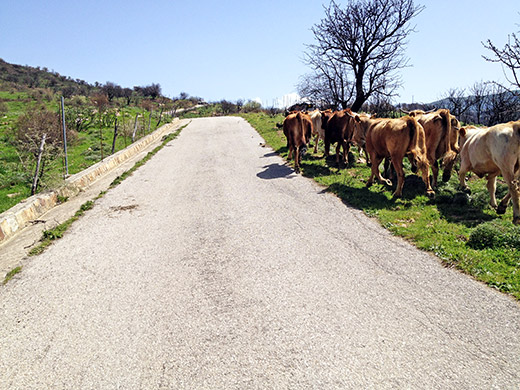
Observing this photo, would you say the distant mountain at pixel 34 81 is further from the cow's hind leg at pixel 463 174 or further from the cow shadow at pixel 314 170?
the cow's hind leg at pixel 463 174

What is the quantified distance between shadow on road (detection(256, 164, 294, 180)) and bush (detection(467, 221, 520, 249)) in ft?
20.8

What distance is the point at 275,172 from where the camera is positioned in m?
11.6

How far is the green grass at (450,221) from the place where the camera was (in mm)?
4594

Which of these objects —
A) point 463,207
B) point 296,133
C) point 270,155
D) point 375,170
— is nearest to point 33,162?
point 270,155

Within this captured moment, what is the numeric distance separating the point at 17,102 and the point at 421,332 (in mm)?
40485

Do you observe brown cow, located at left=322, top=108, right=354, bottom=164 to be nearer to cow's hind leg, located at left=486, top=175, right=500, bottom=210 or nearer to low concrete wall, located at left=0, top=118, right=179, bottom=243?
cow's hind leg, located at left=486, top=175, right=500, bottom=210

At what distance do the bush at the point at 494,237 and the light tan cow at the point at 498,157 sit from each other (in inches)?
36.3

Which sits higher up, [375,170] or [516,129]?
[516,129]

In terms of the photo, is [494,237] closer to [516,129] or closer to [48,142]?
[516,129]

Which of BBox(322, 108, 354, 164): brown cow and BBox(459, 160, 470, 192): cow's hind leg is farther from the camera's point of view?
BBox(322, 108, 354, 164): brown cow

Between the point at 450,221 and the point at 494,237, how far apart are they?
4.21 ft

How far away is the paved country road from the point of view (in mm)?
3014

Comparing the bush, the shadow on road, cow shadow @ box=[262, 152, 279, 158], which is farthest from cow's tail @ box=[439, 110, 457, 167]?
cow shadow @ box=[262, 152, 279, 158]

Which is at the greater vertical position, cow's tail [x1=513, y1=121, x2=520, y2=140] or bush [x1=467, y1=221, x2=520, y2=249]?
cow's tail [x1=513, y1=121, x2=520, y2=140]
